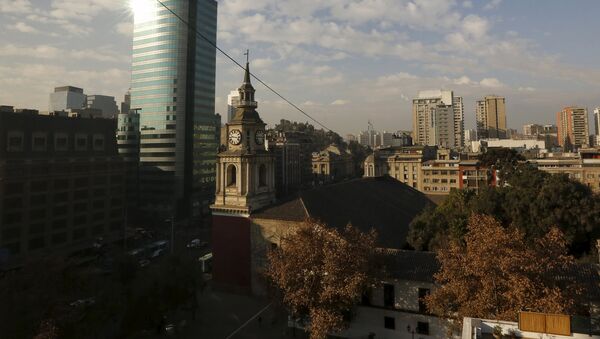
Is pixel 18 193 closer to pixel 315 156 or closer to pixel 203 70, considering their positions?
pixel 203 70

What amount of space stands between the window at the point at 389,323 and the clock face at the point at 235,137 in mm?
20506

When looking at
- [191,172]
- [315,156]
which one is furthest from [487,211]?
[315,156]

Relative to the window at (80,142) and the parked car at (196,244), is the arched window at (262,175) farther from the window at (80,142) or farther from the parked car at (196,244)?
the window at (80,142)

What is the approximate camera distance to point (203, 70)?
89000 mm

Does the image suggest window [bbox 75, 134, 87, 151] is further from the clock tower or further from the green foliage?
the green foliage

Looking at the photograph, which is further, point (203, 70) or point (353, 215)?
point (203, 70)

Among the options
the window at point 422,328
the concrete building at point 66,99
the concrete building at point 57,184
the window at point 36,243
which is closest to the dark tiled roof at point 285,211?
the window at point 422,328

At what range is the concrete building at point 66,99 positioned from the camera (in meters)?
106

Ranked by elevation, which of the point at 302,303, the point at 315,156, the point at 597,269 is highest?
the point at 315,156

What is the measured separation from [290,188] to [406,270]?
292ft

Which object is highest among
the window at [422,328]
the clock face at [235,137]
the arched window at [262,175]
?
the clock face at [235,137]

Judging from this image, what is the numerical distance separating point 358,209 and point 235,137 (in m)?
14.5

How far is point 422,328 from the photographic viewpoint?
2756cm

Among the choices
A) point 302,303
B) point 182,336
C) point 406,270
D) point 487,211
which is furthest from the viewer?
point 487,211
